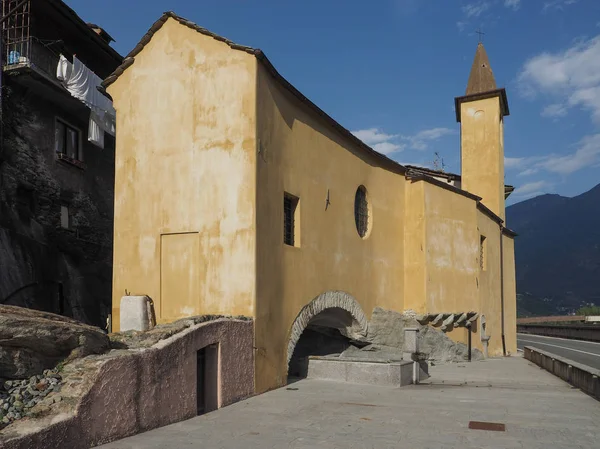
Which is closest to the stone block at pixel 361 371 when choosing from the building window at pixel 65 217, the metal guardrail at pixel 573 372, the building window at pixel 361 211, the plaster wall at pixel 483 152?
the metal guardrail at pixel 573 372

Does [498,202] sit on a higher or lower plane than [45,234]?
higher

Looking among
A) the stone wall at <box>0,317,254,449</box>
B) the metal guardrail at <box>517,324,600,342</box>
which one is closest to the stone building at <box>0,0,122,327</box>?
the stone wall at <box>0,317,254,449</box>

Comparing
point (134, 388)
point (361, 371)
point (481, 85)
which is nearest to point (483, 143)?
point (481, 85)

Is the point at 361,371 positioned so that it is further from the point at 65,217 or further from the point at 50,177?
the point at 50,177

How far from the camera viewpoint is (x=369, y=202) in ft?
52.4

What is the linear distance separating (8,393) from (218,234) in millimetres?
5195

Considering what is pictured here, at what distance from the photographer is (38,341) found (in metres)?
6.39

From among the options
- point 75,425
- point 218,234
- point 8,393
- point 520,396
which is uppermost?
point 218,234

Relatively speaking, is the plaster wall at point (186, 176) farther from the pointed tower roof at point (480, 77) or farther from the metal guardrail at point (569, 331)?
the metal guardrail at point (569, 331)

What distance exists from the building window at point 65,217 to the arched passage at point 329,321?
7.94 meters

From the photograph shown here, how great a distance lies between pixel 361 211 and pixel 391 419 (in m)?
8.21

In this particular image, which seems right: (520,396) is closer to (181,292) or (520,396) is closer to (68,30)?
(181,292)

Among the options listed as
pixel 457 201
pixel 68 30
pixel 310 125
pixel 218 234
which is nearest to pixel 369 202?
pixel 310 125

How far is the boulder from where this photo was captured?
6.14m
